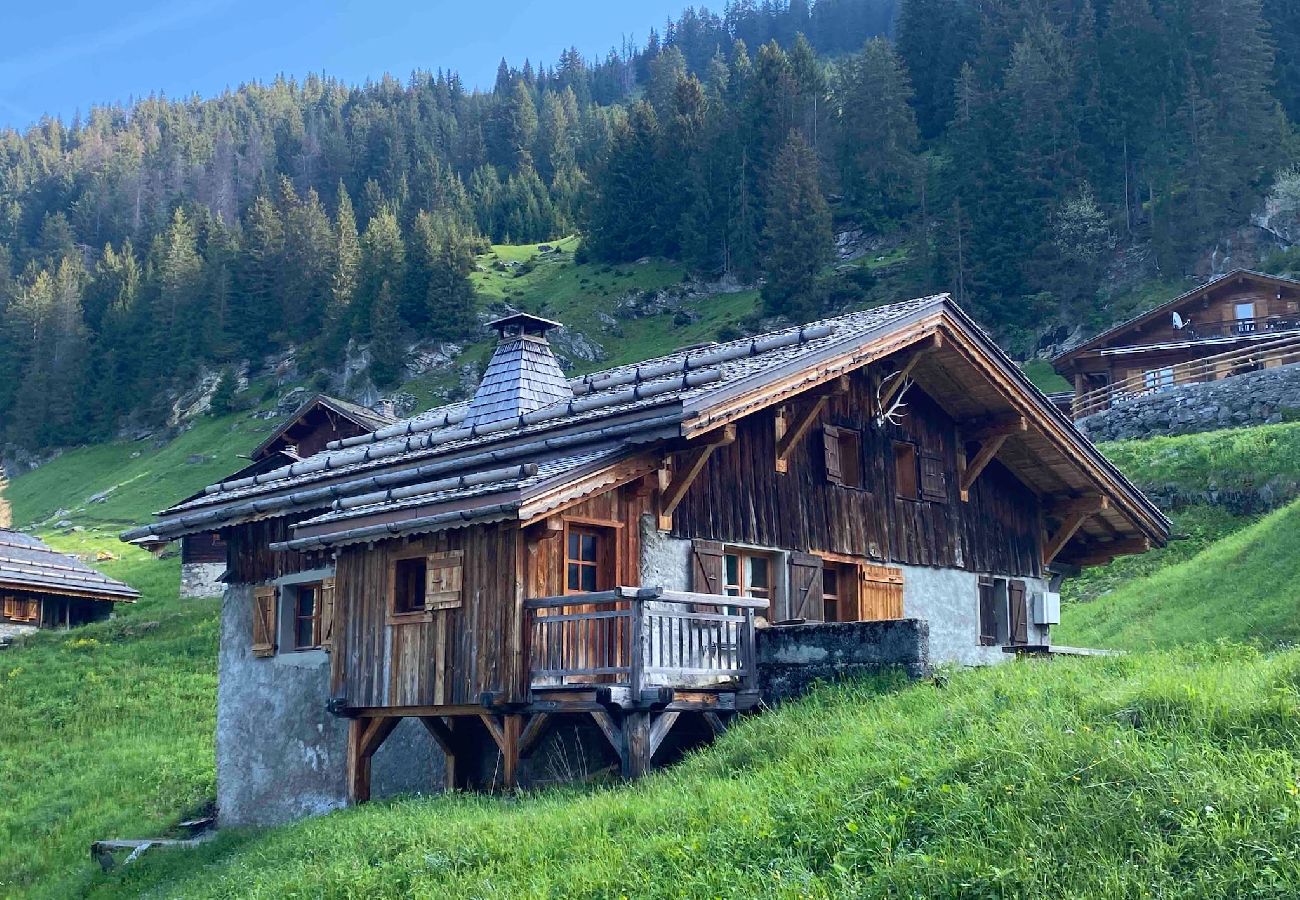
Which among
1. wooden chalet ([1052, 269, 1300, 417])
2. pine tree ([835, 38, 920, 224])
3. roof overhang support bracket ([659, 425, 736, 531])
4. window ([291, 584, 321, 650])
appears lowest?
window ([291, 584, 321, 650])

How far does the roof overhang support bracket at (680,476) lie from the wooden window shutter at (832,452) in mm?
2977

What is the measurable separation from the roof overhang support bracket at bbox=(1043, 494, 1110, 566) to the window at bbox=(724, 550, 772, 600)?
781 centimetres

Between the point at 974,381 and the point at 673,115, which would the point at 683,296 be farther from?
the point at 974,381

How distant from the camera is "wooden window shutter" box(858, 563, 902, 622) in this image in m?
20.1

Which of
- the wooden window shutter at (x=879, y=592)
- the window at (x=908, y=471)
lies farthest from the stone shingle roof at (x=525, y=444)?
the wooden window shutter at (x=879, y=592)

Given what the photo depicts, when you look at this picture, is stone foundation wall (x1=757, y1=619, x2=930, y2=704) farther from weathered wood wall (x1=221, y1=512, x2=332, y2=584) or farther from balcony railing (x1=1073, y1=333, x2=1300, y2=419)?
balcony railing (x1=1073, y1=333, x2=1300, y2=419)

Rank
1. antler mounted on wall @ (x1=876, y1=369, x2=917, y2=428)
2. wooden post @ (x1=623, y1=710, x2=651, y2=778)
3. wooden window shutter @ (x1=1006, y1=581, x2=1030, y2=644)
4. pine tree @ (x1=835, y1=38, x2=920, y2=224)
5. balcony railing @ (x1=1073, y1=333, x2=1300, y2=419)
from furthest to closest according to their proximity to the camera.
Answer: pine tree @ (x1=835, y1=38, x2=920, y2=224) < balcony railing @ (x1=1073, y1=333, x2=1300, y2=419) < wooden window shutter @ (x1=1006, y1=581, x2=1030, y2=644) < antler mounted on wall @ (x1=876, y1=369, x2=917, y2=428) < wooden post @ (x1=623, y1=710, x2=651, y2=778)

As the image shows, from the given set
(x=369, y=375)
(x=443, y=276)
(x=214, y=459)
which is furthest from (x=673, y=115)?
(x=214, y=459)

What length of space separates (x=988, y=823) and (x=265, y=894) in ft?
24.4

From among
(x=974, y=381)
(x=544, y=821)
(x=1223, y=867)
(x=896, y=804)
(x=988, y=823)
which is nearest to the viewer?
(x=1223, y=867)

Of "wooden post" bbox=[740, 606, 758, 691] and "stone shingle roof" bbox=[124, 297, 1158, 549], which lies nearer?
"stone shingle roof" bbox=[124, 297, 1158, 549]

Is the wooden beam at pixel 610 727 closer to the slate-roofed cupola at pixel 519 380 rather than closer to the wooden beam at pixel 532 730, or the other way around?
the wooden beam at pixel 532 730

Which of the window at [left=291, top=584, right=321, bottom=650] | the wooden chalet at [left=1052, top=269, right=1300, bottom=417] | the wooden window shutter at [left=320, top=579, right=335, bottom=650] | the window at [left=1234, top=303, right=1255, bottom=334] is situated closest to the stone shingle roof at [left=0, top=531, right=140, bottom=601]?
the window at [left=291, top=584, right=321, bottom=650]

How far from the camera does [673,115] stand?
10325 cm
